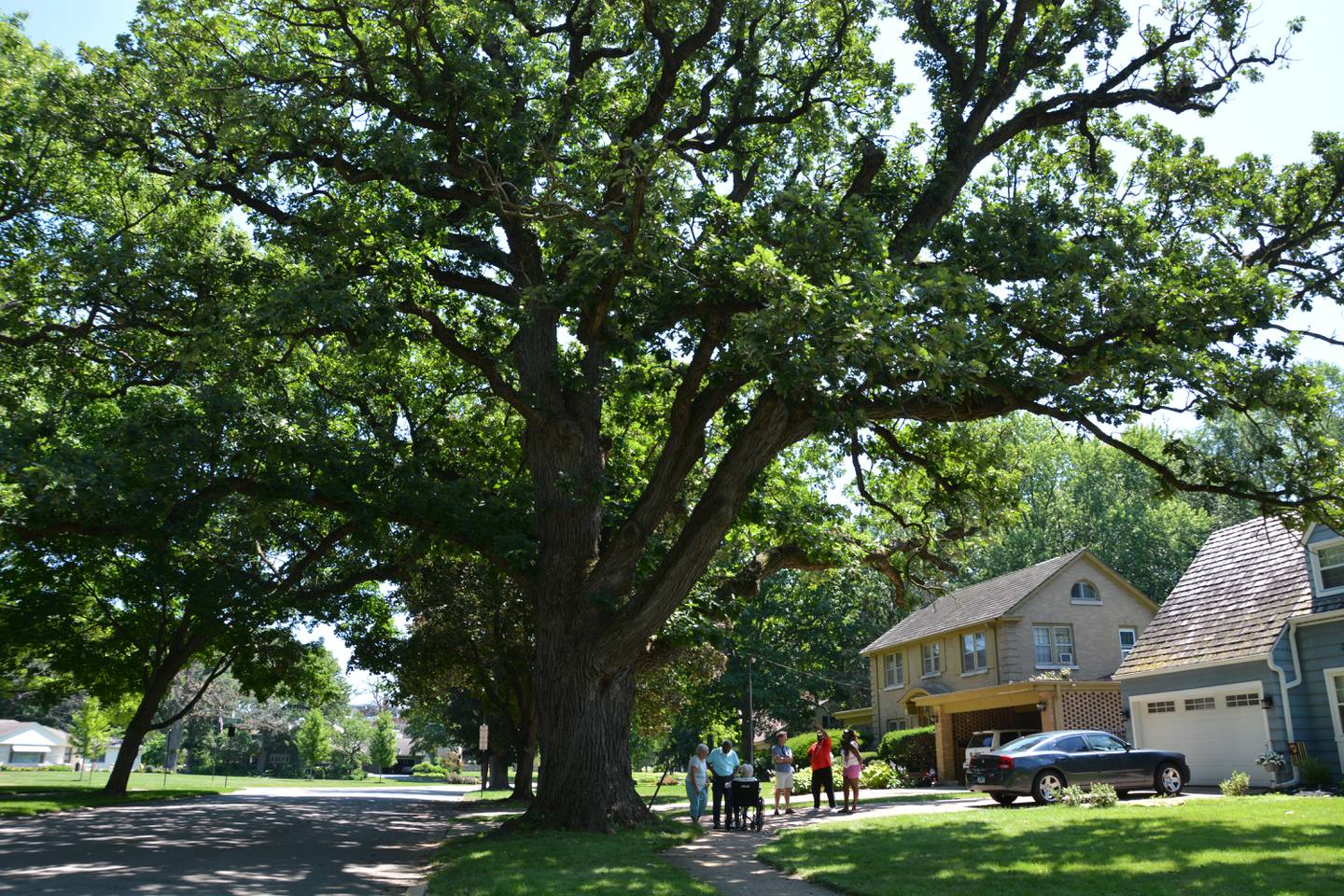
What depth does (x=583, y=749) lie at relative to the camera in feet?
47.7

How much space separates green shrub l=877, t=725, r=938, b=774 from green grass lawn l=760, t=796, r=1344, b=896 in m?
20.0

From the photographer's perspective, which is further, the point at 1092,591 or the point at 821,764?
the point at 1092,591

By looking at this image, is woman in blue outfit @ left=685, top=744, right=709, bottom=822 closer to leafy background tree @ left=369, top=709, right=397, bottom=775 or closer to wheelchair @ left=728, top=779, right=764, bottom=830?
wheelchair @ left=728, top=779, right=764, bottom=830

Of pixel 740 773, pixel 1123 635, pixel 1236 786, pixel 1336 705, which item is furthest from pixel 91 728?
pixel 1336 705

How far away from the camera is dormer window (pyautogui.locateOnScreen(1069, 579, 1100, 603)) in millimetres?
35656

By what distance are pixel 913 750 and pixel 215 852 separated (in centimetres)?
2679

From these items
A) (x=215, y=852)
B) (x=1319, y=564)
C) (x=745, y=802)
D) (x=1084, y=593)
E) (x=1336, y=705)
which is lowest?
(x=215, y=852)

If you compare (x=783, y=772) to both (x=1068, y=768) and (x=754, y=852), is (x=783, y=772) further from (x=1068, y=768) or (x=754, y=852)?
(x=754, y=852)

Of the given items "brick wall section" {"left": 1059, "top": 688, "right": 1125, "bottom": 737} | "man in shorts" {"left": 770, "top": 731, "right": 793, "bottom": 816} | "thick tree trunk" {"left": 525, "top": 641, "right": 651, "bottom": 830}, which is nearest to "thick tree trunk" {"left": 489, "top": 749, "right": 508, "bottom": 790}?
"brick wall section" {"left": 1059, "top": 688, "right": 1125, "bottom": 737}

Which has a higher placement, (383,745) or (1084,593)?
(1084,593)

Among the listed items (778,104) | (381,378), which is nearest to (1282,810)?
(778,104)

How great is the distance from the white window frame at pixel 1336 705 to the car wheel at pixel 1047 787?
5940 millimetres

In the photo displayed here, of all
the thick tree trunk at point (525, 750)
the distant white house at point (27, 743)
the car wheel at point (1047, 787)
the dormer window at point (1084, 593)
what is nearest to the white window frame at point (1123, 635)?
the dormer window at point (1084, 593)

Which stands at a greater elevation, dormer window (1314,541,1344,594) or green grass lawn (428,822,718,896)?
dormer window (1314,541,1344,594)
